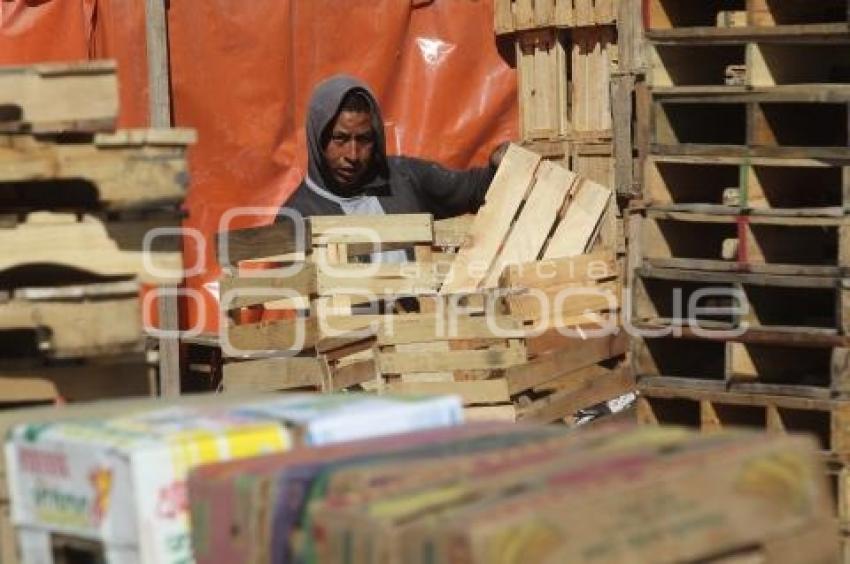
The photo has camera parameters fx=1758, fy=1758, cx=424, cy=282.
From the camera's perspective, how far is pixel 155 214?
5.48 metres

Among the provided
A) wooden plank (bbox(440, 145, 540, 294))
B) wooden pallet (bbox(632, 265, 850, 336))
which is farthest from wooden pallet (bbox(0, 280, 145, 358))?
wooden plank (bbox(440, 145, 540, 294))

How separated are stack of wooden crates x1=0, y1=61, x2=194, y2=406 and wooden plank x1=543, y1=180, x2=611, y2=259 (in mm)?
3252

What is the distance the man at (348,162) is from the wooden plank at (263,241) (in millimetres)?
1396

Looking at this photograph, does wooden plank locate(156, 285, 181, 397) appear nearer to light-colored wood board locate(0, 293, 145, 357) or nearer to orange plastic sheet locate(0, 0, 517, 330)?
orange plastic sheet locate(0, 0, 517, 330)

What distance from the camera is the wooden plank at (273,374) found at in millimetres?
7766

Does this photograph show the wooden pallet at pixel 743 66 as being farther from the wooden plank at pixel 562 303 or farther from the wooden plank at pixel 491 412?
the wooden plank at pixel 491 412

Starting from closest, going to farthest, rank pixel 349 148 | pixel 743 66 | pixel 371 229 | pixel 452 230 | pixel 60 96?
pixel 60 96
pixel 743 66
pixel 371 229
pixel 349 148
pixel 452 230

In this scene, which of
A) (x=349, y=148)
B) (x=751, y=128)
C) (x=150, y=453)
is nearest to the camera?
(x=150, y=453)

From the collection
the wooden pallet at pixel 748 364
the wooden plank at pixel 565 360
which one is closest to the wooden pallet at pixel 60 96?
the wooden pallet at pixel 748 364

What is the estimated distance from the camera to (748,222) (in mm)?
6598

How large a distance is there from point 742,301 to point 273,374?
2290 mm

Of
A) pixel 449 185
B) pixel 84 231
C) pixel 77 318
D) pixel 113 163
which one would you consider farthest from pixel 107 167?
pixel 449 185

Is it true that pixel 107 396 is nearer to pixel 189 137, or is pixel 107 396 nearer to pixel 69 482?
pixel 189 137

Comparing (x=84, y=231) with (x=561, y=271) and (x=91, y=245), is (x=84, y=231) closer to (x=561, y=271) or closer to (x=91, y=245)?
(x=91, y=245)
